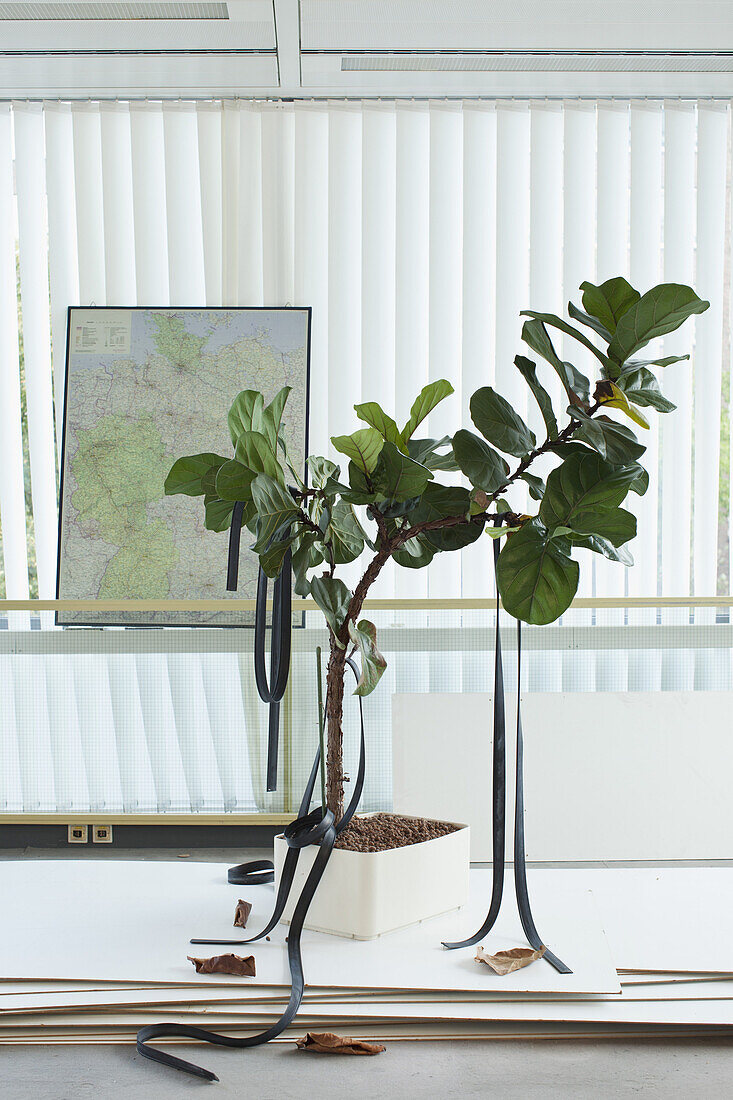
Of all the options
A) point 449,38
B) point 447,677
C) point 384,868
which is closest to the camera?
point 384,868

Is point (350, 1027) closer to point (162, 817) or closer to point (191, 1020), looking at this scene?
point (191, 1020)

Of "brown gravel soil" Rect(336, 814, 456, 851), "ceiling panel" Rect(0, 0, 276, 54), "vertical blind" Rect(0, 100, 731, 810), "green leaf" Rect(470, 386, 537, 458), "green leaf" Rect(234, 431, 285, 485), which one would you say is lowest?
"brown gravel soil" Rect(336, 814, 456, 851)

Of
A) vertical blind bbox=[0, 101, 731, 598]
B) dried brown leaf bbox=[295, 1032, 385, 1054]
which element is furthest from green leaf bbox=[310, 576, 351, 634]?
vertical blind bbox=[0, 101, 731, 598]

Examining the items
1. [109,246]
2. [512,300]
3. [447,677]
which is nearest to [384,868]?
[447,677]

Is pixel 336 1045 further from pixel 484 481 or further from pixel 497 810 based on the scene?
pixel 484 481

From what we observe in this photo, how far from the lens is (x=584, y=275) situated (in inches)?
134

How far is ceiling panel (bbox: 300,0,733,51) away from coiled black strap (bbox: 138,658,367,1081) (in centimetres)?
214

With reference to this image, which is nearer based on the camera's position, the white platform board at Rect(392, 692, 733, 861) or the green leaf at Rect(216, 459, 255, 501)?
the green leaf at Rect(216, 459, 255, 501)

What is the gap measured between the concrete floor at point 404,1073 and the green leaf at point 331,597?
58 centimetres

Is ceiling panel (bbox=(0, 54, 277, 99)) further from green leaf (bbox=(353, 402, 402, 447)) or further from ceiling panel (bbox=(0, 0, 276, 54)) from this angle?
green leaf (bbox=(353, 402, 402, 447))

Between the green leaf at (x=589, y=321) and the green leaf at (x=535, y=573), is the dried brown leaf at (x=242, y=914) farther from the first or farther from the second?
the green leaf at (x=589, y=321)

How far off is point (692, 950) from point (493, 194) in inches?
109

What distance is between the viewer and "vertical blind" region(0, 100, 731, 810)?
133 inches

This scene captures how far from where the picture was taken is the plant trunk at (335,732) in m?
1.49
